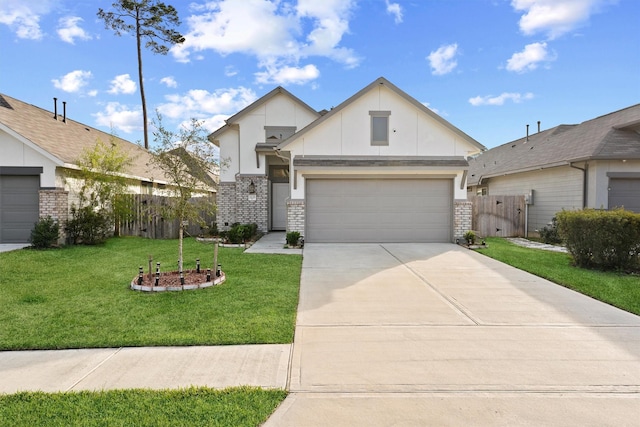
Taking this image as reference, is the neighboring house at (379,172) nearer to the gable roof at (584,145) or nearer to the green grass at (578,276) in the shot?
the green grass at (578,276)

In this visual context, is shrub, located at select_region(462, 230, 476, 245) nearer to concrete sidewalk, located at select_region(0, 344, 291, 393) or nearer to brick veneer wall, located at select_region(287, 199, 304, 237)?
brick veneer wall, located at select_region(287, 199, 304, 237)

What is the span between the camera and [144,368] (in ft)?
12.1

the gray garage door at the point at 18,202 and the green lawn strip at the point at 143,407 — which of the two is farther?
the gray garage door at the point at 18,202

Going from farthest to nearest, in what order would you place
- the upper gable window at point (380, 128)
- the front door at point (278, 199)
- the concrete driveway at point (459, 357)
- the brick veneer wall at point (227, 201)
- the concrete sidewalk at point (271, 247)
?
the front door at point (278, 199), the brick veneer wall at point (227, 201), the upper gable window at point (380, 128), the concrete sidewalk at point (271, 247), the concrete driveway at point (459, 357)

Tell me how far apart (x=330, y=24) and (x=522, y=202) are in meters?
11.5

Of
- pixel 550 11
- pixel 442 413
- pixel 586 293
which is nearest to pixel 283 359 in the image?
pixel 442 413

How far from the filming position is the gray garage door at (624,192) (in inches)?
519

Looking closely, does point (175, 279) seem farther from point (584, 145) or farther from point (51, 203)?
point (584, 145)

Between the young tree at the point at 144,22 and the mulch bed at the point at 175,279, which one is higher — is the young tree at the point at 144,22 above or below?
above

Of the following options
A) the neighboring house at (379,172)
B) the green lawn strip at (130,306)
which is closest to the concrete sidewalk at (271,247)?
the neighboring house at (379,172)

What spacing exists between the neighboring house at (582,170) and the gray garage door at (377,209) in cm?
487

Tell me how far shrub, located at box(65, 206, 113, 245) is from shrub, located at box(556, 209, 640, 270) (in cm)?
1473

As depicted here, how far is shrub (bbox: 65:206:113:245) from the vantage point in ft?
41.1

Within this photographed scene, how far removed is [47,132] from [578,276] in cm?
1776
